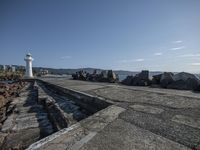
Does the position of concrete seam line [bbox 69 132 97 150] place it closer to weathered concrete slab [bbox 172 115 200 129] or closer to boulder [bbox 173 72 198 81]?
weathered concrete slab [bbox 172 115 200 129]

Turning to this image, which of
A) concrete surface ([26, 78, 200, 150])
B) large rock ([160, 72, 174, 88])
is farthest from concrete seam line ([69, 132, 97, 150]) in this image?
large rock ([160, 72, 174, 88])

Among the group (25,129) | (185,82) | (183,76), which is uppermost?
(183,76)

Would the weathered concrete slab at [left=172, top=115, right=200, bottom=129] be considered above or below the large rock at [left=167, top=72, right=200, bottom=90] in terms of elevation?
below

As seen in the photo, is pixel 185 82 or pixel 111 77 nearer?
pixel 185 82

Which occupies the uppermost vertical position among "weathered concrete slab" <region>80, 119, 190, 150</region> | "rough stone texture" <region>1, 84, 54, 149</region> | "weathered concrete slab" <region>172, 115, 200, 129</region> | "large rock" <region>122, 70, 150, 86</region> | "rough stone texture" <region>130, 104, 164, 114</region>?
"large rock" <region>122, 70, 150, 86</region>

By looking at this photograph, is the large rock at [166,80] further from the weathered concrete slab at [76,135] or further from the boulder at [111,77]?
the weathered concrete slab at [76,135]

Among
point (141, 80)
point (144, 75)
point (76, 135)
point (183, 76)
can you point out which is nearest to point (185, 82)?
point (183, 76)

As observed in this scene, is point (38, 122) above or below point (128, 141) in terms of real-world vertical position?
below

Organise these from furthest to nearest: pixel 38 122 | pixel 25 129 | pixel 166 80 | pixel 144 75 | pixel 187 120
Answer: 1. pixel 144 75
2. pixel 166 80
3. pixel 38 122
4. pixel 25 129
5. pixel 187 120

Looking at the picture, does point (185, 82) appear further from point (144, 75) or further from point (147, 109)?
point (147, 109)

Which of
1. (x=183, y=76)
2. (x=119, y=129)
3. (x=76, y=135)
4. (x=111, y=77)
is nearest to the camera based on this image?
(x=76, y=135)

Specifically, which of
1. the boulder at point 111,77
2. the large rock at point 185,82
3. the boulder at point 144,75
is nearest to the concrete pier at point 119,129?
the large rock at point 185,82

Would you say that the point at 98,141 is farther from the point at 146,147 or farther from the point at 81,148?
the point at 146,147

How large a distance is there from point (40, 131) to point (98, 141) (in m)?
1.57
